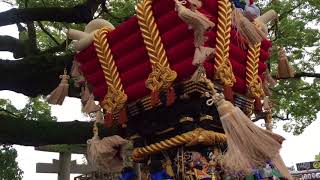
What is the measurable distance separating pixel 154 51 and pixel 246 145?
3.74ft

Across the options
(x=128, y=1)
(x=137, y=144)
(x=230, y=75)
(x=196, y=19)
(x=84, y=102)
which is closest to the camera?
(x=196, y=19)

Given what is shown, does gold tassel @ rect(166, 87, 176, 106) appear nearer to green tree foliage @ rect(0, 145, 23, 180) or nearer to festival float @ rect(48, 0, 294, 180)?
festival float @ rect(48, 0, 294, 180)

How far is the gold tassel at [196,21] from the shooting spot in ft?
9.77

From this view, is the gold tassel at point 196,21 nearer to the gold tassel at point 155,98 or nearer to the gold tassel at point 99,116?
the gold tassel at point 155,98

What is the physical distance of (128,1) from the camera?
9.32 meters

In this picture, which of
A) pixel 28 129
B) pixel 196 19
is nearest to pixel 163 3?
pixel 196 19

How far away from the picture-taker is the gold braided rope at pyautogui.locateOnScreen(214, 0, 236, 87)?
10.7 ft

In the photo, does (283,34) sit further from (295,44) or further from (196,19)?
(196,19)

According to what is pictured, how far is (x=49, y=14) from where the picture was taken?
7387 millimetres

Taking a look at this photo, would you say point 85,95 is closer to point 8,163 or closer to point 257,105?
point 257,105

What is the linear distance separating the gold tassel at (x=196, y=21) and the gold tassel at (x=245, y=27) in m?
0.28

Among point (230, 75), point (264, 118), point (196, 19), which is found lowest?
point (264, 118)

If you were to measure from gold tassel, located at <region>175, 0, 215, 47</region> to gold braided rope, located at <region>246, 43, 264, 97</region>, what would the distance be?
71 cm

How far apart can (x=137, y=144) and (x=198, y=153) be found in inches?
28.9
